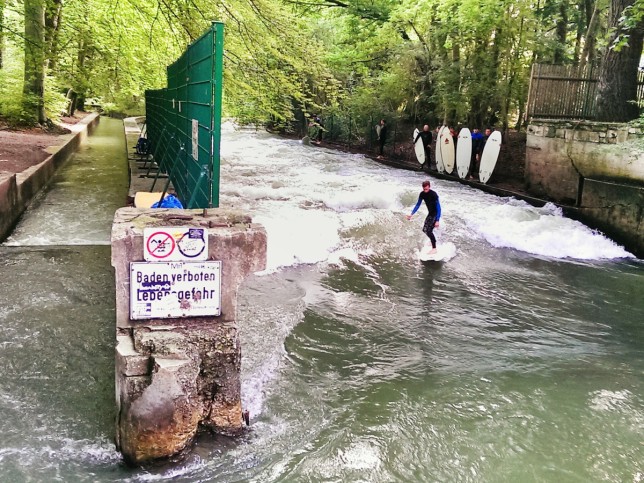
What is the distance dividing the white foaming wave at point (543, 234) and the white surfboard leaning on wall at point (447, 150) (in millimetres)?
5633

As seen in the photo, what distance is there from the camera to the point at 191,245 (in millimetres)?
4273

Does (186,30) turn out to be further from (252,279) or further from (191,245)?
(191,245)

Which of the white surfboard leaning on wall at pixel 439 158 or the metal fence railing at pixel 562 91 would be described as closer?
the metal fence railing at pixel 562 91

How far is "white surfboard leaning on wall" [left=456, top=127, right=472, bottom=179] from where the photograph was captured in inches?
755

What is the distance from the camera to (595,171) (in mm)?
13797

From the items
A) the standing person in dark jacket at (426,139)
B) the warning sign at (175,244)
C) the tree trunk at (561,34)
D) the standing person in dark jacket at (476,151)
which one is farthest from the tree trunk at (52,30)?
the warning sign at (175,244)

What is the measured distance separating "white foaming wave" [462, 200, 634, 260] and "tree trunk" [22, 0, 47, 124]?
12.8m

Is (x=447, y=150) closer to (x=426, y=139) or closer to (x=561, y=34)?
(x=426, y=139)

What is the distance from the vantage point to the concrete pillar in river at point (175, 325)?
4105 mm

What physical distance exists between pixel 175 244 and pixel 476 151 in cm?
1703

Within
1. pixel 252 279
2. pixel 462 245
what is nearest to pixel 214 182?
pixel 252 279

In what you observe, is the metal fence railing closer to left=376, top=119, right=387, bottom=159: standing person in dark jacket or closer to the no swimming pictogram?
left=376, top=119, right=387, bottom=159: standing person in dark jacket

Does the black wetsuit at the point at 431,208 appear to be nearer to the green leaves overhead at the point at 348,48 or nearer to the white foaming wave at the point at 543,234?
the white foaming wave at the point at 543,234

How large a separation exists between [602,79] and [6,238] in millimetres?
14081
